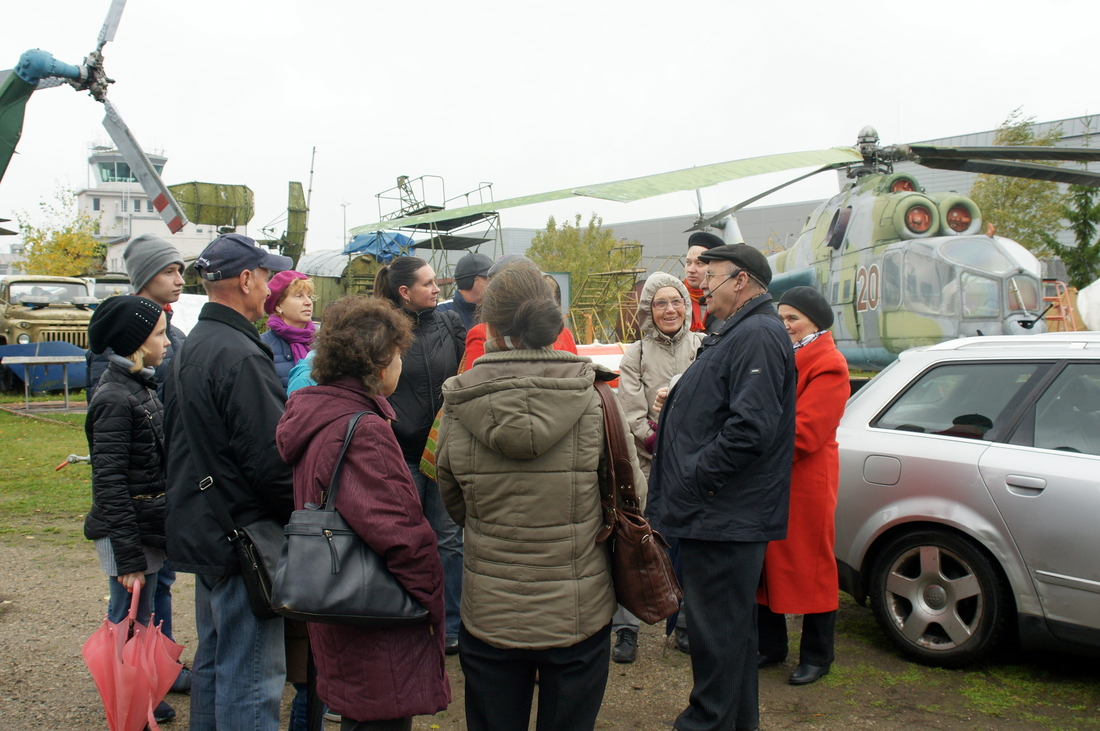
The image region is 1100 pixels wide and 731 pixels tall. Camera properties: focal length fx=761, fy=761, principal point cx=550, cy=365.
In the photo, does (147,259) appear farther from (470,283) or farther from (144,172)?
(144,172)

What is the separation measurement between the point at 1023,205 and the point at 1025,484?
79.1 ft

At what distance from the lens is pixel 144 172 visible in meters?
11.2

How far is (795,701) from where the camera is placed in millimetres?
3340

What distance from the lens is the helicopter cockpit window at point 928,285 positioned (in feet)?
30.0

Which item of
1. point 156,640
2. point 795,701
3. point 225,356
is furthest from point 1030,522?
point 156,640

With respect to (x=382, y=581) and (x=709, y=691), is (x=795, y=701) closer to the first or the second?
(x=709, y=691)

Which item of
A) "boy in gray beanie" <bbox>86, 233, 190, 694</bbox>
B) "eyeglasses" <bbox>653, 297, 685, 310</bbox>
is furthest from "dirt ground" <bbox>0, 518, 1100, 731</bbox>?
"eyeglasses" <bbox>653, 297, 685, 310</bbox>

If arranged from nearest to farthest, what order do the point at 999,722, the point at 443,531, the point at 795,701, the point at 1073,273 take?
the point at 999,722
the point at 795,701
the point at 443,531
the point at 1073,273

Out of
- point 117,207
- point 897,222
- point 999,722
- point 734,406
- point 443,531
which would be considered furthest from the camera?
point 117,207

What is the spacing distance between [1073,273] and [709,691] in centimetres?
2478

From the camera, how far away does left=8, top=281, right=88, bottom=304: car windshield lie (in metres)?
16.6

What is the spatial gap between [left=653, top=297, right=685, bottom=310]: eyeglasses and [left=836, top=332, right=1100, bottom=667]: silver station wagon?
1117 mm

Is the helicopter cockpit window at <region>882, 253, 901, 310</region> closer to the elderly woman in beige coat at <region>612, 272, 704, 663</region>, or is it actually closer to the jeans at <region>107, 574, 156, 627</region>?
the elderly woman in beige coat at <region>612, 272, 704, 663</region>

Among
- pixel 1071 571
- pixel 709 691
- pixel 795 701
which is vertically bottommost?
pixel 795 701
